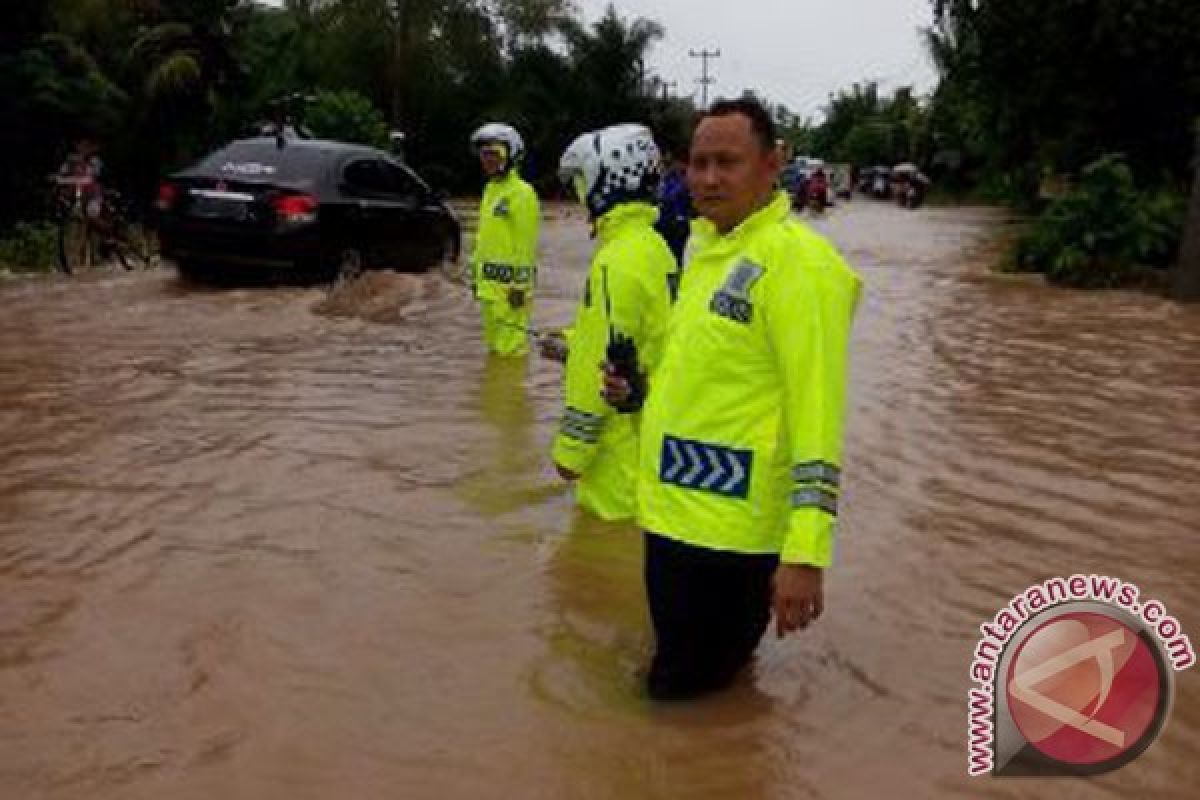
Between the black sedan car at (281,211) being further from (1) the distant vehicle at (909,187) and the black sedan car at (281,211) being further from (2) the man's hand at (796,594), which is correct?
(1) the distant vehicle at (909,187)

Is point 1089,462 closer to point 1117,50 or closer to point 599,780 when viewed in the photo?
point 599,780

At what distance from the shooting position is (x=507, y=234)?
30.4ft

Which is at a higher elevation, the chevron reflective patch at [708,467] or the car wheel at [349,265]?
the chevron reflective patch at [708,467]

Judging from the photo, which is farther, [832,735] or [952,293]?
[952,293]

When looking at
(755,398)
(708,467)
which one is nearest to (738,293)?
(755,398)

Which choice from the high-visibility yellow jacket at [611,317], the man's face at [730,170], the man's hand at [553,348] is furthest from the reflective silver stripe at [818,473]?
the man's hand at [553,348]

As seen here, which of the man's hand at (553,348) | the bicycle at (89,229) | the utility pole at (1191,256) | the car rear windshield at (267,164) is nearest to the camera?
the man's hand at (553,348)

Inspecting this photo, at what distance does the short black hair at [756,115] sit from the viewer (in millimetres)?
3568

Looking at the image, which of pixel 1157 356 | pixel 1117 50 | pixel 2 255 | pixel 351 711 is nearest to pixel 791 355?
pixel 351 711

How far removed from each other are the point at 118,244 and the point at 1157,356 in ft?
33.3

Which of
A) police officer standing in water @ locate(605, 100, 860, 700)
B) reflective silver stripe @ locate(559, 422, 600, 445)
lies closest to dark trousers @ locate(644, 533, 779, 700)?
police officer standing in water @ locate(605, 100, 860, 700)

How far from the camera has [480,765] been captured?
3.72m

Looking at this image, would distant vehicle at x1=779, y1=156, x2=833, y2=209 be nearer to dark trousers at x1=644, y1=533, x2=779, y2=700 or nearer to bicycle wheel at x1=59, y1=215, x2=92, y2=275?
bicycle wheel at x1=59, y1=215, x2=92, y2=275

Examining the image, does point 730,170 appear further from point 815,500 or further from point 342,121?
point 342,121
